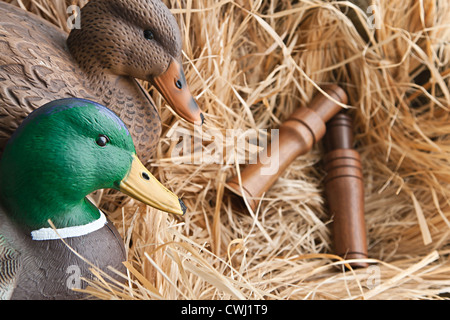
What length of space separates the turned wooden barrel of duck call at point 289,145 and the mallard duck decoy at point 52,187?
348mm

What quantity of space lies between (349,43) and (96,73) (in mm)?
587

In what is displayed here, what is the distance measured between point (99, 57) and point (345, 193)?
550mm

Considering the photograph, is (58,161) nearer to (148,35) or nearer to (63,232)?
(63,232)

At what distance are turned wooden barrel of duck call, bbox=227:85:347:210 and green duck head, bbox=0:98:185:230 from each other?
0.35m

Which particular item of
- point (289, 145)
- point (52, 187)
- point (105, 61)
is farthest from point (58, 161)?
point (289, 145)

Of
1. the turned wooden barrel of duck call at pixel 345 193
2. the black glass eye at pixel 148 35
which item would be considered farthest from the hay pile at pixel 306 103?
the black glass eye at pixel 148 35

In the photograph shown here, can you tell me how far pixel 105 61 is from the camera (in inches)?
25.3

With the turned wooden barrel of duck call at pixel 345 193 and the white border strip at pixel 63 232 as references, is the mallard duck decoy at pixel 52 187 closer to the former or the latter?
the white border strip at pixel 63 232

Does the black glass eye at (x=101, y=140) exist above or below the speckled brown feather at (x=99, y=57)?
below

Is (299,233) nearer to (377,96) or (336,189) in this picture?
(336,189)

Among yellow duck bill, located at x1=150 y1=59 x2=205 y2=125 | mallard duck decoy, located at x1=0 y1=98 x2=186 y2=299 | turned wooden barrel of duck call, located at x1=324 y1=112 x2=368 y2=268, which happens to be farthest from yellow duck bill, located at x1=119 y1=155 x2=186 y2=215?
turned wooden barrel of duck call, located at x1=324 y1=112 x2=368 y2=268

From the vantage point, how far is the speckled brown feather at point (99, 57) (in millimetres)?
560

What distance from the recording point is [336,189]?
901mm
